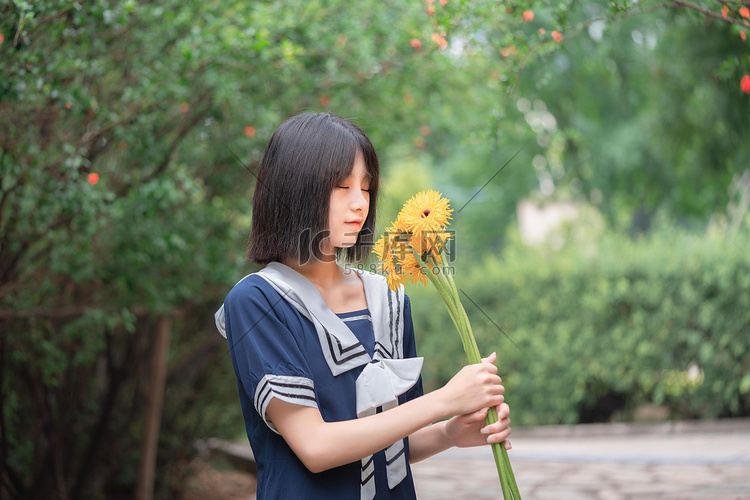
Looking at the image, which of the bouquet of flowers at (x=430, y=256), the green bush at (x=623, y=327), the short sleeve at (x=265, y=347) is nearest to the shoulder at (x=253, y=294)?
the short sleeve at (x=265, y=347)

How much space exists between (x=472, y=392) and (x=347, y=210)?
47cm

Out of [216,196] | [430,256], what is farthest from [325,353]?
[216,196]

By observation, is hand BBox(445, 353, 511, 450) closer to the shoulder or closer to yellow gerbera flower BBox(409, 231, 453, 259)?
yellow gerbera flower BBox(409, 231, 453, 259)

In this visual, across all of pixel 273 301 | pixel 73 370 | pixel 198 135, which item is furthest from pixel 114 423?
pixel 273 301

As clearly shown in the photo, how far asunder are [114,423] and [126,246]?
2.37 meters

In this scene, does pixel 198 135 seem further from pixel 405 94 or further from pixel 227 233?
pixel 405 94

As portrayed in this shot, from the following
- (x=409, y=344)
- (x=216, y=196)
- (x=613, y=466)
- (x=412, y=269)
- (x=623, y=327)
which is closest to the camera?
(x=412, y=269)

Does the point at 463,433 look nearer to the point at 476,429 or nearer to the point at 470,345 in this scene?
the point at 476,429

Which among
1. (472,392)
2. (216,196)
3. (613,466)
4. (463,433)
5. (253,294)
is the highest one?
(216,196)

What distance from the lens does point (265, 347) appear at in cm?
130

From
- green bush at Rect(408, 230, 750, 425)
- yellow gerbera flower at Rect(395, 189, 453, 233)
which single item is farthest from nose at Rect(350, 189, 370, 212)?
green bush at Rect(408, 230, 750, 425)

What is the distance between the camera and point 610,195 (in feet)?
40.7

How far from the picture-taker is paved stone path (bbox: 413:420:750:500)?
4.30 metres

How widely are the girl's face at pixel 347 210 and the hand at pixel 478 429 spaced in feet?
1.30
